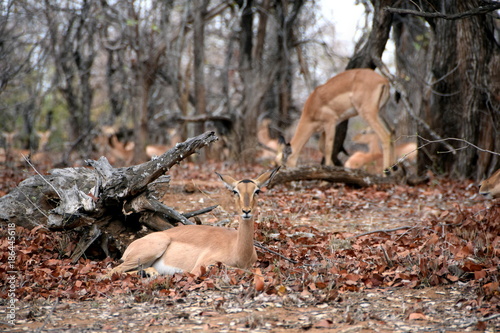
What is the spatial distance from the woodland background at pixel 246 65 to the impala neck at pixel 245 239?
9.15ft

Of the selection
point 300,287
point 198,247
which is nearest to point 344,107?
point 198,247

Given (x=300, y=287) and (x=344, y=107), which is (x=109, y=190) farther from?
(x=344, y=107)

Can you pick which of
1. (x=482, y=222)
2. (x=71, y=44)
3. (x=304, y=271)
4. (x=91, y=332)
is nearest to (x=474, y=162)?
(x=482, y=222)

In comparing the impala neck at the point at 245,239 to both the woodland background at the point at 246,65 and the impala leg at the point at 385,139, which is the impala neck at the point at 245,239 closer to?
the woodland background at the point at 246,65

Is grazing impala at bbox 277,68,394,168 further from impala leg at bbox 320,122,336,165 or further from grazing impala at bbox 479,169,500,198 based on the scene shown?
→ grazing impala at bbox 479,169,500,198

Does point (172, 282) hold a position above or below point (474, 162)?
below

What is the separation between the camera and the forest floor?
4195 millimetres

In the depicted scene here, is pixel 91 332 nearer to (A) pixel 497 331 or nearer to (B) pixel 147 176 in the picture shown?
(B) pixel 147 176

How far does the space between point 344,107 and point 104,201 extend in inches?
296

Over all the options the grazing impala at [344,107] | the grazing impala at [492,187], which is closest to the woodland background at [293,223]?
the grazing impala at [492,187]

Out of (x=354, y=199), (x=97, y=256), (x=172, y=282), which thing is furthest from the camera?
(x=354, y=199)

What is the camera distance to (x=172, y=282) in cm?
524

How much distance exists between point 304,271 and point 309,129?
7568mm

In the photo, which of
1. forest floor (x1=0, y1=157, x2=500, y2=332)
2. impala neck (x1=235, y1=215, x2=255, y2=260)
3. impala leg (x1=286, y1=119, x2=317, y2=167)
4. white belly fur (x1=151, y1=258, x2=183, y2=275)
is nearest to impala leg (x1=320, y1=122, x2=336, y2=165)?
impala leg (x1=286, y1=119, x2=317, y2=167)
